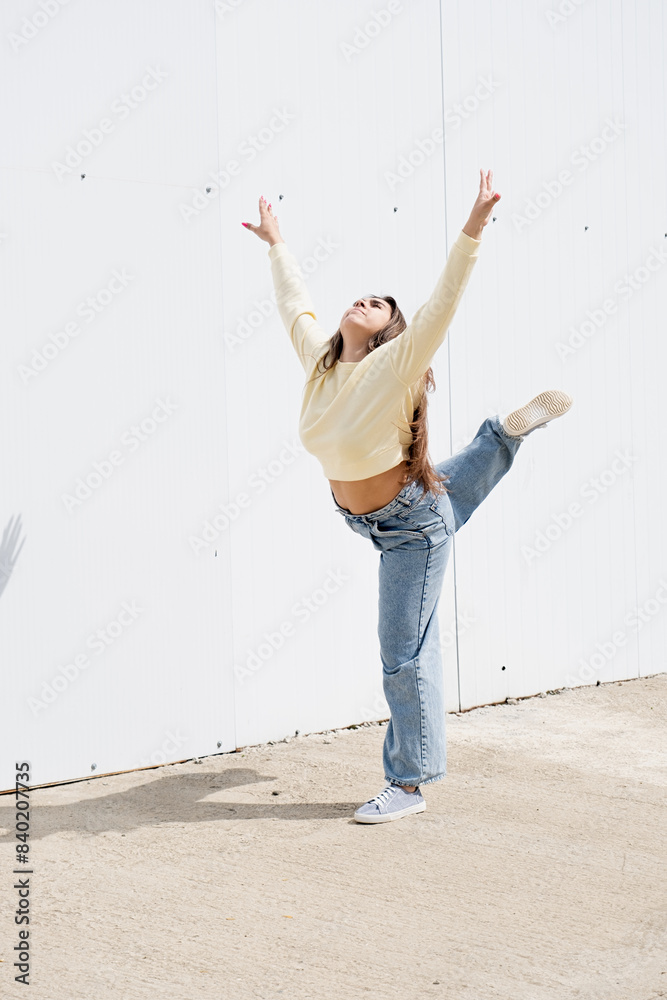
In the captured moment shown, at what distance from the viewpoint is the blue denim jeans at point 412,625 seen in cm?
309

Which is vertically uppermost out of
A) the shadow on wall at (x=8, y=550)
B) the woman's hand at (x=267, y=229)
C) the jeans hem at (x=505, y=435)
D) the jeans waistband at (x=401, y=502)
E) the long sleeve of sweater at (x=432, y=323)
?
the woman's hand at (x=267, y=229)

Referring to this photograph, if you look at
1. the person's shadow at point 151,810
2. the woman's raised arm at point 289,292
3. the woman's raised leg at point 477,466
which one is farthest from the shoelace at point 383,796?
the woman's raised arm at point 289,292

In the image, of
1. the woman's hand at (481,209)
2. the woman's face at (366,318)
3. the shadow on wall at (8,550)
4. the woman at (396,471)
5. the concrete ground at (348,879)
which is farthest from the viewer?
the shadow on wall at (8,550)

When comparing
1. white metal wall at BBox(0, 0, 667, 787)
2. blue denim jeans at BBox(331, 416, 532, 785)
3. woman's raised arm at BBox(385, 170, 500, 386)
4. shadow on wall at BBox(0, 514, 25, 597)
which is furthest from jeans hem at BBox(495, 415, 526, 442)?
shadow on wall at BBox(0, 514, 25, 597)

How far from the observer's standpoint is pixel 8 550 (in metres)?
3.37

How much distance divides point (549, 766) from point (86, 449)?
182 cm

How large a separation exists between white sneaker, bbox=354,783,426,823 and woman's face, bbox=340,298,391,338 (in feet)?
4.20

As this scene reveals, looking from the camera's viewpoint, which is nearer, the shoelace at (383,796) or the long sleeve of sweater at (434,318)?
the long sleeve of sweater at (434,318)

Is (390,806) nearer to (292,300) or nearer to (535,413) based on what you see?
(535,413)

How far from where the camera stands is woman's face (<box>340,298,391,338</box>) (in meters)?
3.01

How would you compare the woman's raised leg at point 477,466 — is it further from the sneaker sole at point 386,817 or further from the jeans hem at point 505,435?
the sneaker sole at point 386,817

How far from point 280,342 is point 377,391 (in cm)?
118

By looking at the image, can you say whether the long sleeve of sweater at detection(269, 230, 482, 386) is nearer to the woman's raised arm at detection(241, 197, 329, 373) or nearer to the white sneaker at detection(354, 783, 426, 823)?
the woman's raised arm at detection(241, 197, 329, 373)

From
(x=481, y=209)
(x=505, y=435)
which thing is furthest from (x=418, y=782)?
(x=481, y=209)
